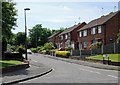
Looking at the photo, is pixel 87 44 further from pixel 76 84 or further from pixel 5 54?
pixel 76 84

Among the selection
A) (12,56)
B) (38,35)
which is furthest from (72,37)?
(38,35)

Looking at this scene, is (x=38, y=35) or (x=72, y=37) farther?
(x=38, y=35)

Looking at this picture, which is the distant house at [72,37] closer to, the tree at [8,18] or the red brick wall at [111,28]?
the red brick wall at [111,28]

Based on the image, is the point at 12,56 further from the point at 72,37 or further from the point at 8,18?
the point at 72,37

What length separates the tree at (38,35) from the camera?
13688cm

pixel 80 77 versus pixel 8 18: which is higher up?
pixel 8 18

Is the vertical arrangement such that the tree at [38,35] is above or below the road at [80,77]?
above

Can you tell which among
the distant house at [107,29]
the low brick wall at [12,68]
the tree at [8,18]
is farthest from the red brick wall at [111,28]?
the low brick wall at [12,68]

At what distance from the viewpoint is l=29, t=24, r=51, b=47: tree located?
449 ft

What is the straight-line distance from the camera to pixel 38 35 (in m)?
146

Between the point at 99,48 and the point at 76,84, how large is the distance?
132ft

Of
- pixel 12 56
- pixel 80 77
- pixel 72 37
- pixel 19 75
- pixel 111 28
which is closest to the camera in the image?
pixel 80 77

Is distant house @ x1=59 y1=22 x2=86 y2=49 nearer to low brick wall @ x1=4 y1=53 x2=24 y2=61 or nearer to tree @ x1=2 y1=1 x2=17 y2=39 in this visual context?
low brick wall @ x1=4 y1=53 x2=24 y2=61

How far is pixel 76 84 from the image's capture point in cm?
1855
